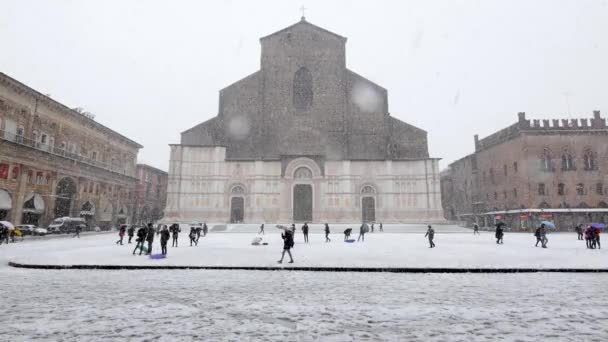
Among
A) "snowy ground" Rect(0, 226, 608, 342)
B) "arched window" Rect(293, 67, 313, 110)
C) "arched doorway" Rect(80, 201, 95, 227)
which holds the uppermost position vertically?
"arched window" Rect(293, 67, 313, 110)

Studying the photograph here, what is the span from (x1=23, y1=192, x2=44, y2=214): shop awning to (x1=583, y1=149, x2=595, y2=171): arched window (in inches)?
2049

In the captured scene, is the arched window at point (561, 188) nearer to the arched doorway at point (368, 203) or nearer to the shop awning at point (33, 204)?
the arched doorway at point (368, 203)

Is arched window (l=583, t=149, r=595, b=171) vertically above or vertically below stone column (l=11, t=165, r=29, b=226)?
above

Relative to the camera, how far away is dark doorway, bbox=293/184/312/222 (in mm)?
38312

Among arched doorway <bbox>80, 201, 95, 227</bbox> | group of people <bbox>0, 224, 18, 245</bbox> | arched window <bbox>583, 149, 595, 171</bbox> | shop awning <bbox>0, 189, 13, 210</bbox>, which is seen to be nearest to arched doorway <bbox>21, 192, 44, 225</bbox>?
shop awning <bbox>0, 189, 13, 210</bbox>

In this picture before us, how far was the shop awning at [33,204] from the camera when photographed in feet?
90.5

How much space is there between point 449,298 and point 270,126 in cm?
3540

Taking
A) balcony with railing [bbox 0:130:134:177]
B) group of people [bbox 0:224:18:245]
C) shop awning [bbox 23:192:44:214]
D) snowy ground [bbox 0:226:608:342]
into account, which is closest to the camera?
snowy ground [bbox 0:226:608:342]

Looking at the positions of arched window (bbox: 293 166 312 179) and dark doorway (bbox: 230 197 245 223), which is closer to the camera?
dark doorway (bbox: 230 197 245 223)

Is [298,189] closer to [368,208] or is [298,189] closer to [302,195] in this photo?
[302,195]

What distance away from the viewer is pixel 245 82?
1655 inches

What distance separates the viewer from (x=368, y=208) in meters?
38.6

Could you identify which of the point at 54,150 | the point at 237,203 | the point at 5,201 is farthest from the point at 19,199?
the point at 237,203

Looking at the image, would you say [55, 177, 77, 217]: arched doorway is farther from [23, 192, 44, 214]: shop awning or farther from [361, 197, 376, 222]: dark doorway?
[361, 197, 376, 222]: dark doorway
